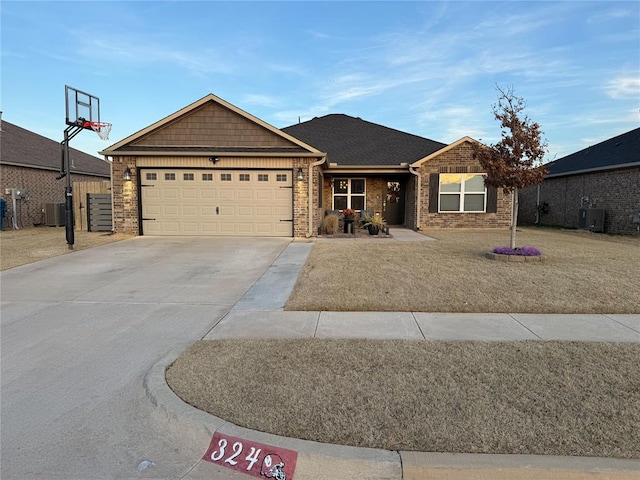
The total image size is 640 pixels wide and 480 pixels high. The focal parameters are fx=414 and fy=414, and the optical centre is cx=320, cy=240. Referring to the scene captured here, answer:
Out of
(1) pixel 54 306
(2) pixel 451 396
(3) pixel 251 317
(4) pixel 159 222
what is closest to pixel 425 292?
(3) pixel 251 317

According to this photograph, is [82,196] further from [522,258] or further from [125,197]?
[522,258]

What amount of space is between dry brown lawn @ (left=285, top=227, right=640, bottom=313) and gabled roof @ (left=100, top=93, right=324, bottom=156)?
191 inches

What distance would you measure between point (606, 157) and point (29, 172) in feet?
87.1

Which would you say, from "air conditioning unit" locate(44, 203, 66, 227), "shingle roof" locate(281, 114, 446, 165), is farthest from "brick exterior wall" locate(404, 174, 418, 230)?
"air conditioning unit" locate(44, 203, 66, 227)

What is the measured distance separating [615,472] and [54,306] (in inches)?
272

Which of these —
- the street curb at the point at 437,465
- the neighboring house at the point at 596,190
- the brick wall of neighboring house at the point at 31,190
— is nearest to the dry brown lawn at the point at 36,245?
the brick wall of neighboring house at the point at 31,190

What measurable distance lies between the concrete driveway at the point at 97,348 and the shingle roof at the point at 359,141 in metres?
9.91

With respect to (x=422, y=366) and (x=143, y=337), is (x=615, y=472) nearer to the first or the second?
(x=422, y=366)

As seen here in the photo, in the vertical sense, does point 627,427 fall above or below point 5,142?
Answer: below

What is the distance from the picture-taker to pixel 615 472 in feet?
8.01

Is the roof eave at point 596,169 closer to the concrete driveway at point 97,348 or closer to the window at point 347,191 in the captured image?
the window at point 347,191

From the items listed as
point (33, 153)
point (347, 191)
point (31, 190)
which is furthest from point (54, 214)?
point (347, 191)

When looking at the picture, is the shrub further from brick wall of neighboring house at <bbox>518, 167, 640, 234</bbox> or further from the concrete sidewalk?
brick wall of neighboring house at <bbox>518, 167, 640, 234</bbox>

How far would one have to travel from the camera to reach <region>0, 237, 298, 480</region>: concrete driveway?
2.79m
